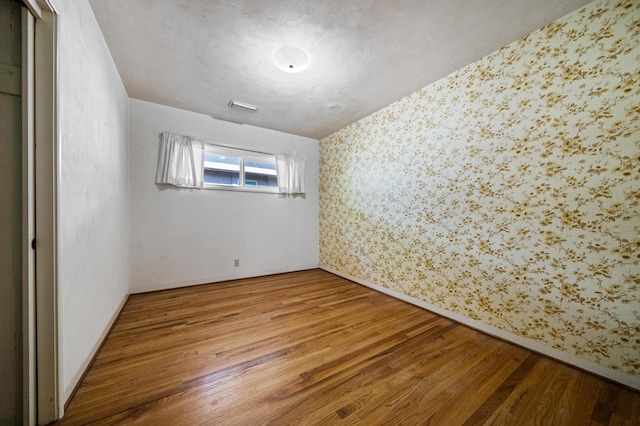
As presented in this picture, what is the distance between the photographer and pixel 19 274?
93 centimetres

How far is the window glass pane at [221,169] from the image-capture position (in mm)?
2994

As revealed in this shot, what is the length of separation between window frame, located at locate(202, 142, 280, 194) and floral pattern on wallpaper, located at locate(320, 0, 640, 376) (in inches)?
78.9

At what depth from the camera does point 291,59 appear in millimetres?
1813

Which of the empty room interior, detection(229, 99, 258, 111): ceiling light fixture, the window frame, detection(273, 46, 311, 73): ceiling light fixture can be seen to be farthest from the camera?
the window frame

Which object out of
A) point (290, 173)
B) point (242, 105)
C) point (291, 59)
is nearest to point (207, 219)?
point (290, 173)

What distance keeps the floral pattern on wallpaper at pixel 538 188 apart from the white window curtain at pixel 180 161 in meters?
2.66

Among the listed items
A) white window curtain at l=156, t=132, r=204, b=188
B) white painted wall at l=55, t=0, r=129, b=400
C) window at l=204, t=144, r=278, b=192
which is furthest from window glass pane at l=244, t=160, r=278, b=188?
white painted wall at l=55, t=0, r=129, b=400

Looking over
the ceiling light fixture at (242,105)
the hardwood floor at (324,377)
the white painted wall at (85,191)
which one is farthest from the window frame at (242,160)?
the hardwood floor at (324,377)

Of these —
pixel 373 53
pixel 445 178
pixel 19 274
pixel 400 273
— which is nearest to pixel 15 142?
pixel 19 274

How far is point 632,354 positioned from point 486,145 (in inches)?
61.8

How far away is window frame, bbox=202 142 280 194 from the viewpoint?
9.74ft

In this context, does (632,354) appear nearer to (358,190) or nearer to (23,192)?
(358,190)

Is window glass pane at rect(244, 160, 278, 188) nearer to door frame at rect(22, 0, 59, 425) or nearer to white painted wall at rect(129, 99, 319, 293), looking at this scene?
white painted wall at rect(129, 99, 319, 293)

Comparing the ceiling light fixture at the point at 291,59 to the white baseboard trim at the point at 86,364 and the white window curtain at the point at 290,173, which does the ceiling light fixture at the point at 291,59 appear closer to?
the white window curtain at the point at 290,173
